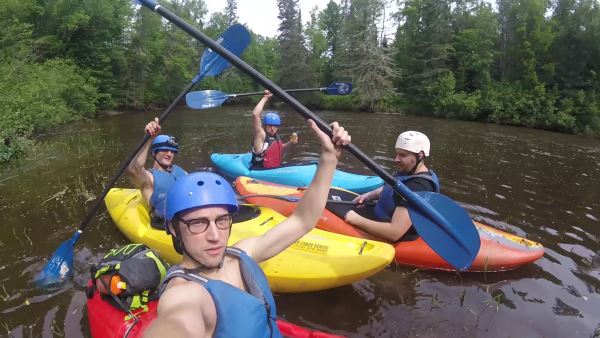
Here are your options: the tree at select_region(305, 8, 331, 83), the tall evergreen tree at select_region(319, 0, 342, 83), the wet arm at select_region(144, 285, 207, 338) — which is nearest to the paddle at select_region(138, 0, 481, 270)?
the wet arm at select_region(144, 285, 207, 338)

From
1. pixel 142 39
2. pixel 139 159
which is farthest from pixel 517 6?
pixel 139 159

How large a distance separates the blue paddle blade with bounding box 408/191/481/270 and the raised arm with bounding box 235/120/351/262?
1.20 meters

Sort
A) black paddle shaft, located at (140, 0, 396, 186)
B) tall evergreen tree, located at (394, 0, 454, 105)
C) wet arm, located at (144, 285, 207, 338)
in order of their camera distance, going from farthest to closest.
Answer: tall evergreen tree, located at (394, 0, 454, 105)
black paddle shaft, located at (140, 0, 396, 186)
wet arm, located at (144, 285, 207, 338)

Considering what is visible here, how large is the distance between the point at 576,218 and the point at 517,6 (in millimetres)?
24796

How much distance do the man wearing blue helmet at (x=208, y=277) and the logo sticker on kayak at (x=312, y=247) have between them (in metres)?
1.63

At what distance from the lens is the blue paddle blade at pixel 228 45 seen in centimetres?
397

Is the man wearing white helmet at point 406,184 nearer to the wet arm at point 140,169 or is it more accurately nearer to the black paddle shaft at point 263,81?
the black paddle shaft at point 263,81

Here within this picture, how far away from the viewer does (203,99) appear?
549cm

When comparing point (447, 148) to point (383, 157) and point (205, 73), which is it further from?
point (205, 73)

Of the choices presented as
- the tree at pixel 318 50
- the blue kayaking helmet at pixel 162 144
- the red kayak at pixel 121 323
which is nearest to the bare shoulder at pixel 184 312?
the red kayak at pixel 121 323

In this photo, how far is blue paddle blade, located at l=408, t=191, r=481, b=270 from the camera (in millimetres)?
3045

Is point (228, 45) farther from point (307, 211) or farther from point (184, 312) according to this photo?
point (184, 312)

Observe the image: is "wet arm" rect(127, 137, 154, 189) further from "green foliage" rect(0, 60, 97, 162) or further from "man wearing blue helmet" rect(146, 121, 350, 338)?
"green foliage" rect(0, 60, 97, 162)

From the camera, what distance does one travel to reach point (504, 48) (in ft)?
89.9
